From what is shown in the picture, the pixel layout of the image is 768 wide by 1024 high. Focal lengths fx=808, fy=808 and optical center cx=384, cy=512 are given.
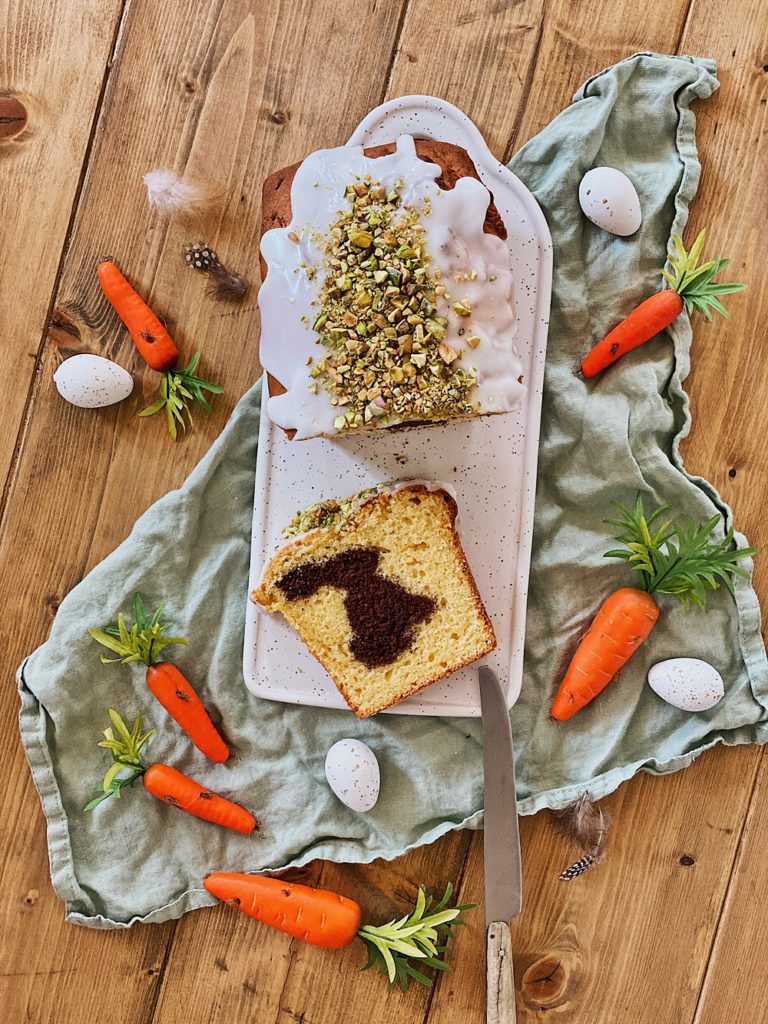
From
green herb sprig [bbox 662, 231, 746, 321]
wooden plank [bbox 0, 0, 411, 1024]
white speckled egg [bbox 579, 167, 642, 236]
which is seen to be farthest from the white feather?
green herb sprig [bbox 662, 231, 746, 321]

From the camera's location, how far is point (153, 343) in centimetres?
258

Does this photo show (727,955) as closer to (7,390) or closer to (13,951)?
(13,951)

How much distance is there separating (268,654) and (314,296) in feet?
3.83

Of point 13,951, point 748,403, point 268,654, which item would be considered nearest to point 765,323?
point 748,403

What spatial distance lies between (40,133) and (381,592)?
6.04ft

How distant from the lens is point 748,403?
2.64 meters

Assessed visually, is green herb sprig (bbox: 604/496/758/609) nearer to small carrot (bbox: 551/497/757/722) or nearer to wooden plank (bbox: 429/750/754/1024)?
small carrot (bbox: 551/497/757/722)

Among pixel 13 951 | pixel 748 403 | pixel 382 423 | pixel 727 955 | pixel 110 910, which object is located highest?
pixel 748 403

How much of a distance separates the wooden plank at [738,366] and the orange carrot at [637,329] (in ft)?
0.65

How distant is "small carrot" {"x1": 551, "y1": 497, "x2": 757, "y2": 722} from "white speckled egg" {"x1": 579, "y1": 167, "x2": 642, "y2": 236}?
2.83 feet

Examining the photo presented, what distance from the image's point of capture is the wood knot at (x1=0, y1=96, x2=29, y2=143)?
8.50 ft

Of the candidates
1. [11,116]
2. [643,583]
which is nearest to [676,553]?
[643,583]

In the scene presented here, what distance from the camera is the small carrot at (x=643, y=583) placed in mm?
2520

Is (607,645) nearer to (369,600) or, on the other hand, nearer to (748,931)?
(369,600)
